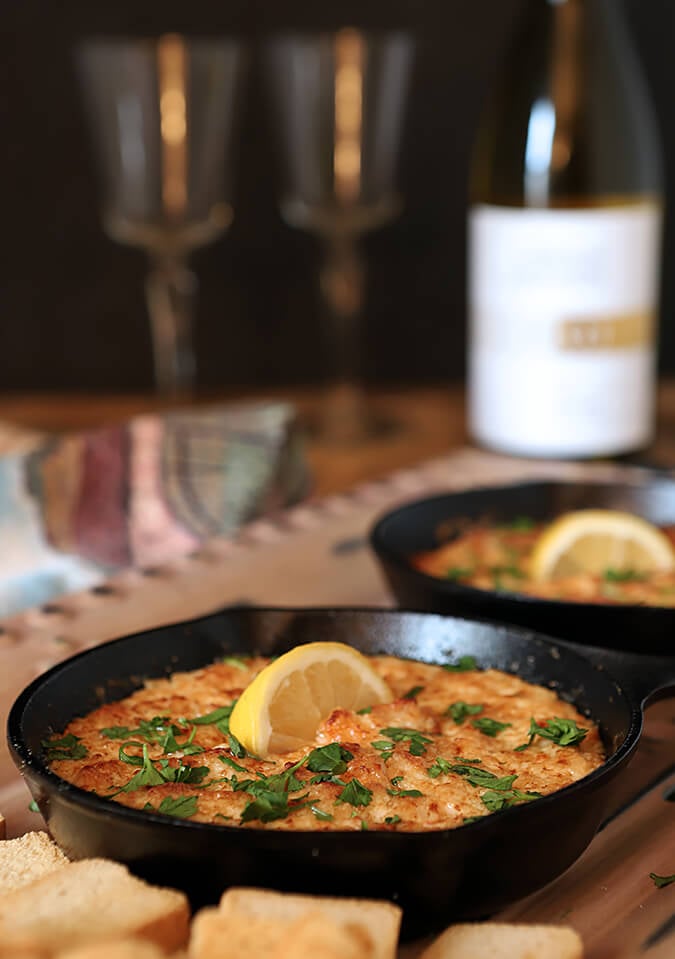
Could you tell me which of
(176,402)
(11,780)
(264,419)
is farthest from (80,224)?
(11,780)

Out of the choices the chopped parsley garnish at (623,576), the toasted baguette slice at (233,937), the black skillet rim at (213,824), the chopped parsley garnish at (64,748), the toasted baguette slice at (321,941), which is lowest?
the chopped parsley garnish at (623,576)

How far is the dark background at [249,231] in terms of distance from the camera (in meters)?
2.80

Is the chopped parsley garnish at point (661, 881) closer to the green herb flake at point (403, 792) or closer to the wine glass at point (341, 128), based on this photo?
the green herb flake at point (403, 792)

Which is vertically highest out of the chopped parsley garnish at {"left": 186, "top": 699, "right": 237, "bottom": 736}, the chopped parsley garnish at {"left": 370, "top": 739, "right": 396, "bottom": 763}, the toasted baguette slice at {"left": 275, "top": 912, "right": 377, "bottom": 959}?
the toasted baguette slice at {"left": 275, "top": 912, "right": 377, "bottom": 959}

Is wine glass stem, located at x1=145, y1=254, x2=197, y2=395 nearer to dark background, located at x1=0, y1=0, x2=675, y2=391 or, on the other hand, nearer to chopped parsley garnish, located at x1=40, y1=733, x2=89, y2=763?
dark background, located at x1=0, y1=0, x2=675, y2=391

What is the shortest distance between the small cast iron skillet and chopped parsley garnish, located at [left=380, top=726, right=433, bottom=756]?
0.76 feet

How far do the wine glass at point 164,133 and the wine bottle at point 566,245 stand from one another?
43 cm

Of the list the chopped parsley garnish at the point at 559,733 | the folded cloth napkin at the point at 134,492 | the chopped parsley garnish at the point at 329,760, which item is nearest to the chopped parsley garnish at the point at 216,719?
the chopped parsley garnish at the point at 329,760

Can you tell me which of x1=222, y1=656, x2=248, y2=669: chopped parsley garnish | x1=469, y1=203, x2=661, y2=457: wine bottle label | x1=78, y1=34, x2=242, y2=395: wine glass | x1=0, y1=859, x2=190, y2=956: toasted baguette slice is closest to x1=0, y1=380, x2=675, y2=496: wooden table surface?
x1=469, y1=203, x2=661, y2=457: wine bottle label

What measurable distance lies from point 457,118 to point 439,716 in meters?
2.01

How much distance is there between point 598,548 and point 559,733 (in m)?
0.45

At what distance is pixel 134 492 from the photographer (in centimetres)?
181

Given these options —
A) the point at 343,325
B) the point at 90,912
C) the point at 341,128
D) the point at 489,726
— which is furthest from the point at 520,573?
the point at 343,325

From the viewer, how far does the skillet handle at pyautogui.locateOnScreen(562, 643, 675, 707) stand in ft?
3.53
